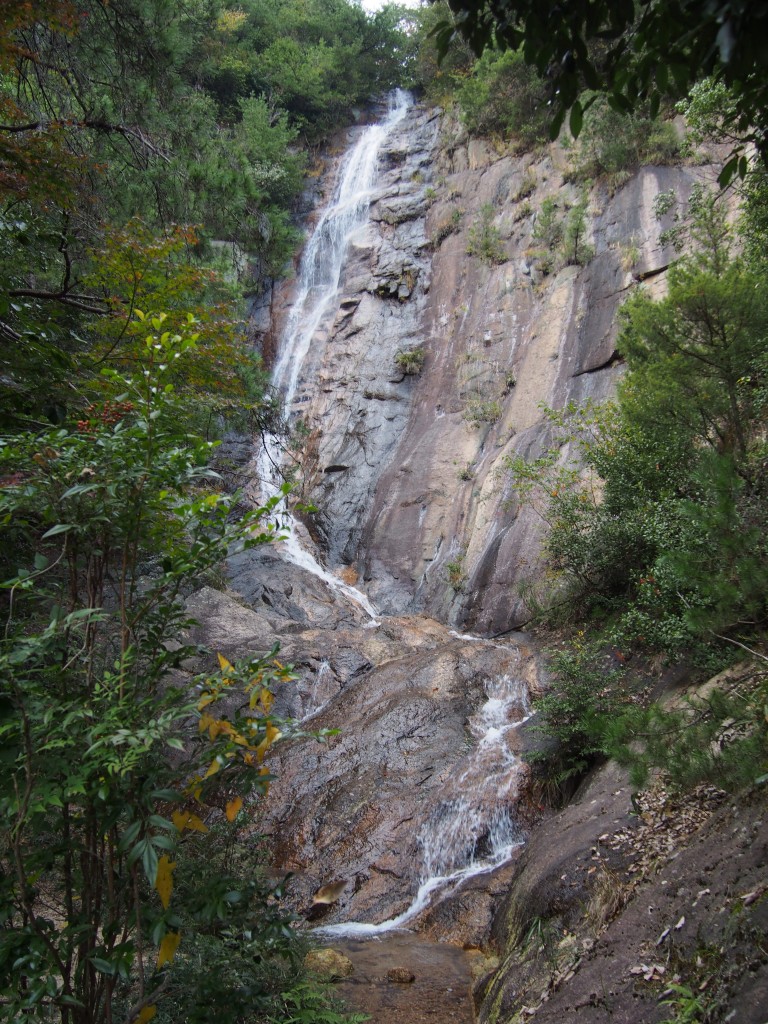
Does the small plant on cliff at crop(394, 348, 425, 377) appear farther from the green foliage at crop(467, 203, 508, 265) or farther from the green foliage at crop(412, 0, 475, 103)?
the green foliage at crop(412, 0, 475, 103)

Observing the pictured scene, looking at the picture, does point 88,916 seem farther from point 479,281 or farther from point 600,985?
point 479,281

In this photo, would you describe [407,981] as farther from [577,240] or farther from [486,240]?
[486,240]

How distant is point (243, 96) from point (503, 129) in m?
12.0

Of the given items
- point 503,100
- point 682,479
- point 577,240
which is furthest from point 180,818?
point 503,100

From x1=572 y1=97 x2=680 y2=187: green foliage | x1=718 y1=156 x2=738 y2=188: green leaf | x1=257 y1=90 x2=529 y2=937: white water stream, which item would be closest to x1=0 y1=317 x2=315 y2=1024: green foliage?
x1=257 y1=90 x2=529 y2=937: white water stream

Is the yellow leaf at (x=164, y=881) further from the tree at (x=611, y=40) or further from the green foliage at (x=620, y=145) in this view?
the green foliage at (x=620, y=145)

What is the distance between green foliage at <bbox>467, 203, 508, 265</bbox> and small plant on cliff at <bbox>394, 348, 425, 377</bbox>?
336 cm

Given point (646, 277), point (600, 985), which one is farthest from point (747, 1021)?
point (646, 277)

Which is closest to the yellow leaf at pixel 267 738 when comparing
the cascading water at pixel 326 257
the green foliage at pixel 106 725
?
the green foliage at pixel 106 725

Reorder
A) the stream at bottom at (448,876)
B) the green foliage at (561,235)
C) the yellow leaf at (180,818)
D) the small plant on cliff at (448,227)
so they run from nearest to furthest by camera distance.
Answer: the yellow leaf at (180,818)
the stream at bottom at (448,876)
the green foliage at (561,235)
the small plant on cliff at (448,227)

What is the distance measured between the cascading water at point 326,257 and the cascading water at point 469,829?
446 inches

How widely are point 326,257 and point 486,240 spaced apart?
6732 millimetres

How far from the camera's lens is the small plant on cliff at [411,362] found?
18.8 metres

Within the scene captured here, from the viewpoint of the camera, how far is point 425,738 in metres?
8.58
